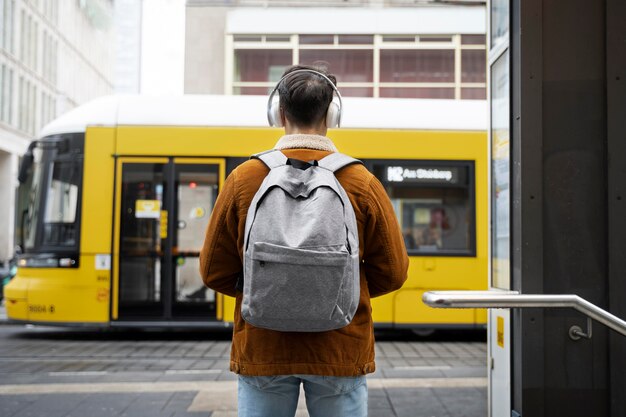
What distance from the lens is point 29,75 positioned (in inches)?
1339

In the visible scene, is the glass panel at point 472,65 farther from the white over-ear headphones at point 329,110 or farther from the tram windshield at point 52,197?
the white over-ear headphones at point 329,110

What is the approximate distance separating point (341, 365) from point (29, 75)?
36066 mm

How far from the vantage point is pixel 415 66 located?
20.8 meters

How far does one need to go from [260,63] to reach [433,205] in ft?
43.3

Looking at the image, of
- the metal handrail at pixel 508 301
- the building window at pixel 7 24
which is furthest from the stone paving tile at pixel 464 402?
the building window at pixel 7 24

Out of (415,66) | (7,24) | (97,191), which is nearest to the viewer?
(97,191)

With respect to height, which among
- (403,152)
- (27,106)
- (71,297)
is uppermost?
(27,106)

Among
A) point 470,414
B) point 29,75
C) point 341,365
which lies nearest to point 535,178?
point 341,365

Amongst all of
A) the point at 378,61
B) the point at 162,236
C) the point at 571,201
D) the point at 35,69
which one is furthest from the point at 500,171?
the point at 35,69

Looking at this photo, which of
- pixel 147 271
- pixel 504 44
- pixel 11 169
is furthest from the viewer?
pixel 11 169

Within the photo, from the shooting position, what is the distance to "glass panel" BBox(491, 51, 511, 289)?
337cm

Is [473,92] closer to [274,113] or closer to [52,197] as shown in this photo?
[52,197]

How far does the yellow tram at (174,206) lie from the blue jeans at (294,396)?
21.9 ft

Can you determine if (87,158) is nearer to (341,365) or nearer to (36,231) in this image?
(36,231)
